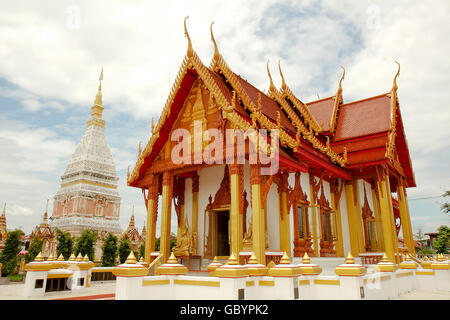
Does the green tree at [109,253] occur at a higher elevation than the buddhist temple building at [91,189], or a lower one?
lower

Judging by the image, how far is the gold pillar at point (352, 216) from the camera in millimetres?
11703

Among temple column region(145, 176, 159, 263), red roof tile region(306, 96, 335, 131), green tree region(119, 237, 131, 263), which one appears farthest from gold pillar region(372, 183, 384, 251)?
green tree region(119, 237, 131, 263)

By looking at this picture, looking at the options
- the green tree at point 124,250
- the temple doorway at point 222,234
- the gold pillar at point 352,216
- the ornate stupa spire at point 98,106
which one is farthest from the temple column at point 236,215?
the ornate stupa spire at point 98,106

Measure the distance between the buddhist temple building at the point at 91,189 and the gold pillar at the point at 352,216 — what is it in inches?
1228

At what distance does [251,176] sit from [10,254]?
53.6ft

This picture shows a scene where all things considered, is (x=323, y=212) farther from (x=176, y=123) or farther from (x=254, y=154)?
(x=176, y=123)

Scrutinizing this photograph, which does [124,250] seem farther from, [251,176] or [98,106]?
[98,106]

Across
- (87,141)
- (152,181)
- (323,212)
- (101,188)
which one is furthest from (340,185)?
(87,141)

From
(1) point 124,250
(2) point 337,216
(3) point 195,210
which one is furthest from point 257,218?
(1) point 124,250

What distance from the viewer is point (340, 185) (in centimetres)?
1205

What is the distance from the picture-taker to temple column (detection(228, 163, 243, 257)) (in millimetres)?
7691

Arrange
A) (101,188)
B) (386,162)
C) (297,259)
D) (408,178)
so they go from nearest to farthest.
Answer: (297,259) < (386,162) < (408,178) < (101,188)

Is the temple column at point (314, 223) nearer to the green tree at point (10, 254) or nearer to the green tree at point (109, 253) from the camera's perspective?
the green tree at point (109, 253)
